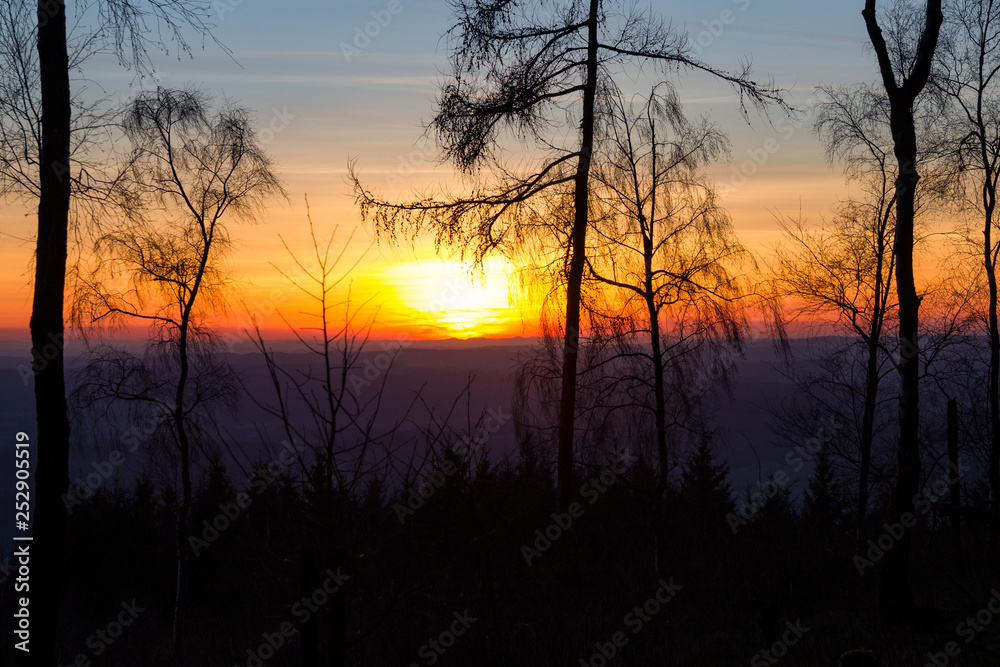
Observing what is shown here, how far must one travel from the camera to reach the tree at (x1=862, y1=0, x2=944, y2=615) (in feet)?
24.7

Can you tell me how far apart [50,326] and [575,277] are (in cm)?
725

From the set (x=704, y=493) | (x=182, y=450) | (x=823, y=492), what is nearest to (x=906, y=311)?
(x=182, y=450)

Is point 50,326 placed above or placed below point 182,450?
above

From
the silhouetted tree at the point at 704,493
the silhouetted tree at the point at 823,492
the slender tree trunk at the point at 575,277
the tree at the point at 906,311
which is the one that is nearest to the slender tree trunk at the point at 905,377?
the tree at the point at 906,311

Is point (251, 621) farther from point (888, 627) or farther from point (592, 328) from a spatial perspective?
point (888, 627)

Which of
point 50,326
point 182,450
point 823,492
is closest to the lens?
point 50,326

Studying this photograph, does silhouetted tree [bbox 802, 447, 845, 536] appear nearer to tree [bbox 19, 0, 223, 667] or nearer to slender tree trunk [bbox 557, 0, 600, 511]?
slender tree trunk [bbox 557, 0, 600, 511]

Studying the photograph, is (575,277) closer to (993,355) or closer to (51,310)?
(51,310)

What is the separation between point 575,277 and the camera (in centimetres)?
1125

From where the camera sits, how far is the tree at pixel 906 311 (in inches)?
297

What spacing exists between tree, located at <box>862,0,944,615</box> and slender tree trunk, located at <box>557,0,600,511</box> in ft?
14.3

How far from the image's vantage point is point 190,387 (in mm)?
14922

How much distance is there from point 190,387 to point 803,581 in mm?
12197

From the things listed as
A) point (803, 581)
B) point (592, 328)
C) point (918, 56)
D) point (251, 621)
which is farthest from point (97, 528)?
point (918, 56)
